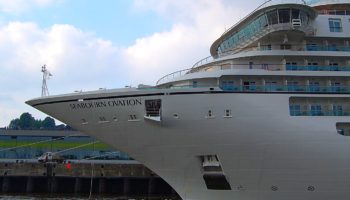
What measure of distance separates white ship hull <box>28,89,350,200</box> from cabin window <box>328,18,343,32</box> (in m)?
4.84

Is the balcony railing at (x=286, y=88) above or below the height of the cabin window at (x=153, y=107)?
above

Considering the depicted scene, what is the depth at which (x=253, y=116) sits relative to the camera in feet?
65.4

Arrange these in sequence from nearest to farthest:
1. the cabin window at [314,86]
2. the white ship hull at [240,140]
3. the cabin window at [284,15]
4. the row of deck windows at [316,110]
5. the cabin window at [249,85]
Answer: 1. the white ship hull at [240,140]
2. the row of deck windows at [316,110]
3. the cabin window at [249,85]
4. the cabin window at [314,86]
5. the cabin window at [284,15]

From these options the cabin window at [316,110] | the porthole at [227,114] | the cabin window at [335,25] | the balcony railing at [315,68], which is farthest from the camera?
the cabin window at [335,25]

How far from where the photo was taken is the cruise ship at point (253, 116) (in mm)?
19859

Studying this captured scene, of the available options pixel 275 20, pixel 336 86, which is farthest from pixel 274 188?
pixel 275 20

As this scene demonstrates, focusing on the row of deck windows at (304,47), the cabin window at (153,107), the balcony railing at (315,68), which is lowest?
the cabin window at (153,107)

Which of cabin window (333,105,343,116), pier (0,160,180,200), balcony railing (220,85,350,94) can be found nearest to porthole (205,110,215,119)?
balcony railing (220,85,350,94)

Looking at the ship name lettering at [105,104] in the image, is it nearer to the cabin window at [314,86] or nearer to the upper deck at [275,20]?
the upper deck at [275,20]

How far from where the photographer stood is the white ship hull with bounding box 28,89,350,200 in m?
19.7

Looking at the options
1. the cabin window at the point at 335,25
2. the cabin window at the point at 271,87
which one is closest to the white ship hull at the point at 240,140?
the cabin window at the point at 271,87

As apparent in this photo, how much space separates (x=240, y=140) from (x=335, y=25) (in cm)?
949

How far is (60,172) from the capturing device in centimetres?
4388

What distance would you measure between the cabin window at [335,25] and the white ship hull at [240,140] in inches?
190
